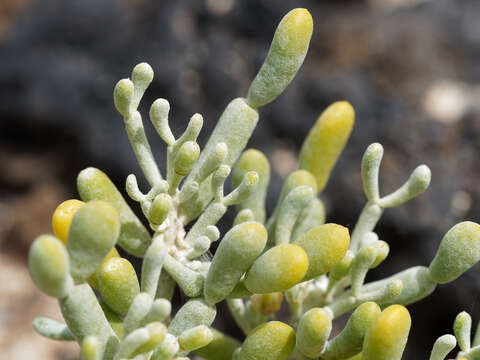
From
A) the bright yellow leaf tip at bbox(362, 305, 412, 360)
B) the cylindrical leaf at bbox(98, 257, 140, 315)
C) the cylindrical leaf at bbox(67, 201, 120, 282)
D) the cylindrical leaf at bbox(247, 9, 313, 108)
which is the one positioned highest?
the cylindrical leaf at bbox(247, 9, 313, 108)

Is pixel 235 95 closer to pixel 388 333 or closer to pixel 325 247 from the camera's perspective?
pixel 325 247

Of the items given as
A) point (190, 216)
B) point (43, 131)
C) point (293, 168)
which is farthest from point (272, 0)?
point (190, 216)

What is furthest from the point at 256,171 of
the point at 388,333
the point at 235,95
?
the point at 235,95

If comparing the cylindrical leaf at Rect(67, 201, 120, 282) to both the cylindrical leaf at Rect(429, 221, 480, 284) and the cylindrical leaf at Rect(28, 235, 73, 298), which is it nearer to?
the cylindrical leaf at Rect(28, 235, 73, 298)

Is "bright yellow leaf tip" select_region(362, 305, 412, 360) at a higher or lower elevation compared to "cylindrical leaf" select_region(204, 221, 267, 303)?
lower

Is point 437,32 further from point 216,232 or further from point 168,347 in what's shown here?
point 168,347

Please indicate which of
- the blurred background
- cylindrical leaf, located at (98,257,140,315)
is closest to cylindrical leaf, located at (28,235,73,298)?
cylindrical leaf, located at (98,257,140,315)

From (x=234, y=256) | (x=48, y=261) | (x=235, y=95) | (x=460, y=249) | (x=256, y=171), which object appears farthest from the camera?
(x=235, y=95)
